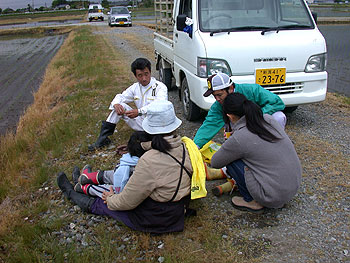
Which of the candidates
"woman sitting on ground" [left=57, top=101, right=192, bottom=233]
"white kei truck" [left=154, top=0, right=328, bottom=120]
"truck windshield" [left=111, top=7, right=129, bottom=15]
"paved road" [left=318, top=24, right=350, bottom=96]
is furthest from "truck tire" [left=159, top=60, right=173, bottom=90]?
"truck windshield" [left=111, top=7, right=129, bottom=15]

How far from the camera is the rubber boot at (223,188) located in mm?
3848

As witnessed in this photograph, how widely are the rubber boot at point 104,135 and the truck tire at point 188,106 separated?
1379mm

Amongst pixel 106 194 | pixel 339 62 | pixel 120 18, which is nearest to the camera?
pixel 106 194

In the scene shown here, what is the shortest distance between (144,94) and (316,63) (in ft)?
8.50

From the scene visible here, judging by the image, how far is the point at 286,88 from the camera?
537 cm

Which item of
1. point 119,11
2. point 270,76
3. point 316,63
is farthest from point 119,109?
point 119,11

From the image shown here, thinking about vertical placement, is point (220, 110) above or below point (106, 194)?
above

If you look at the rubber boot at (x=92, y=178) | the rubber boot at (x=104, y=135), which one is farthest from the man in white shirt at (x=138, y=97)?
the rubber boot at (x=92, y=178)

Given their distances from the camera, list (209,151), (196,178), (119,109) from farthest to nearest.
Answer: (119,109) → (209,151) → (196,178)

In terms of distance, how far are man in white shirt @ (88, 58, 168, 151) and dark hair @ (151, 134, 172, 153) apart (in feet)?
5.82

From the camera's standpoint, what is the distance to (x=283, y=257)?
9.65 feet

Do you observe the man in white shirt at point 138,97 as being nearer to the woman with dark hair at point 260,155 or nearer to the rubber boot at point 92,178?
the rubber boot at point 92,178

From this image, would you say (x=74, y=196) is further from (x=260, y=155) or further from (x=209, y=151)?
(x=260, y=155)

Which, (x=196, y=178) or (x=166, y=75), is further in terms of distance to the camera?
(x=166, y=75)
